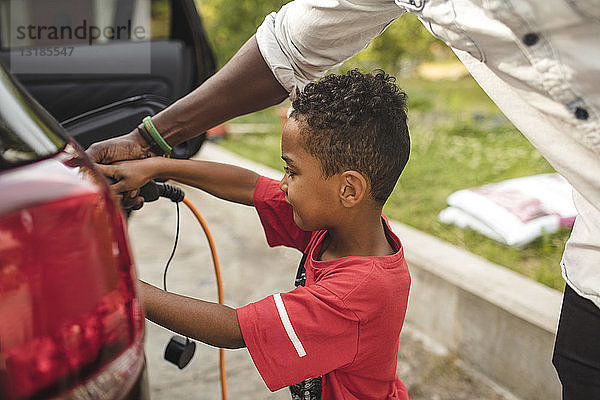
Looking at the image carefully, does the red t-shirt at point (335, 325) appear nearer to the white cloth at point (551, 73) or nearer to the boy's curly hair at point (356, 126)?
the boy's curly hair at point (356, 126)

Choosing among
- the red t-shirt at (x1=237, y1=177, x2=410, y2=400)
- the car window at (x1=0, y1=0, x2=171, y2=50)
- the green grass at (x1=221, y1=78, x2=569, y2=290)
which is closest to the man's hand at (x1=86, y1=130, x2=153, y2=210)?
the red t-shirt at (x1=237, y1=177, x2=410, y2=400)

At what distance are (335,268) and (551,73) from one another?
0.54 metres

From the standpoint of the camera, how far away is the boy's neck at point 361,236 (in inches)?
51.4

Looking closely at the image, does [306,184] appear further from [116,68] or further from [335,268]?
[116,68]

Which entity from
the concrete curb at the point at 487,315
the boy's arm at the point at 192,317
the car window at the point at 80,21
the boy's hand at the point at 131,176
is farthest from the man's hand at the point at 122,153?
the concrete curb at the point at 487,315

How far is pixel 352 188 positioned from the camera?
1.26 meters

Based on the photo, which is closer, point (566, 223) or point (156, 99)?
point (156, 99)

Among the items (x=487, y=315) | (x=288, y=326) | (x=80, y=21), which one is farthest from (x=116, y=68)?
(x=487, y=315)

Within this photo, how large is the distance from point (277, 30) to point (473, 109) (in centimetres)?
554

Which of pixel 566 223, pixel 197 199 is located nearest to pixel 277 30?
pixel 566 223

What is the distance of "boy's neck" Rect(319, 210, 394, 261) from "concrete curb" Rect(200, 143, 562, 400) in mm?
1022

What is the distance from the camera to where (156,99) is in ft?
5.61

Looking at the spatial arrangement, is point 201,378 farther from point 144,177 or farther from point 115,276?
point 115,276

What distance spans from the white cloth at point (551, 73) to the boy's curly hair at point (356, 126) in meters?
0.18
